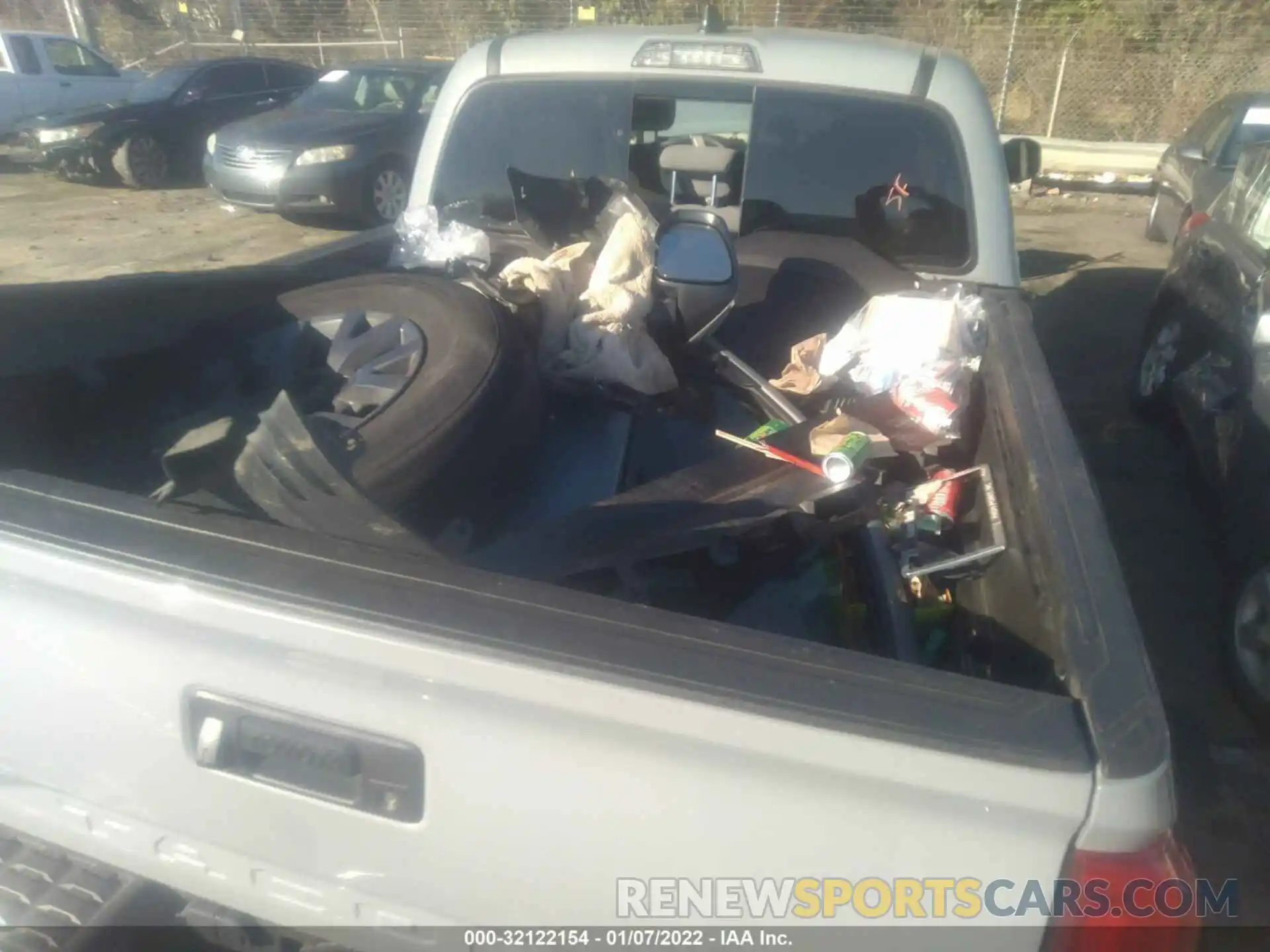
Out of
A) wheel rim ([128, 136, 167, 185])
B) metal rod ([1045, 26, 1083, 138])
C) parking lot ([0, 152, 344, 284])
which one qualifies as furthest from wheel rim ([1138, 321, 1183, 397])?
wheel rim ([128, 136, 167, 185])

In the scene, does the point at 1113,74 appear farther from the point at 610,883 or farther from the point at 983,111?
the point at 610,883

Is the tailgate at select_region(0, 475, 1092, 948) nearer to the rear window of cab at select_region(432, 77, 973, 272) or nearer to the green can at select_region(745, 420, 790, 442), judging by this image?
the green can at select_region(745, 420, 790, 442)

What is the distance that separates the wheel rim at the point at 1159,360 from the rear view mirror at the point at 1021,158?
6.57 ft

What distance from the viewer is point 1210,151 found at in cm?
908

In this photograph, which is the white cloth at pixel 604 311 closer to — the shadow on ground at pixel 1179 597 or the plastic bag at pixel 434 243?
the plastic bag at pixel 434 243

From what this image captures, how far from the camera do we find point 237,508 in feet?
6.38

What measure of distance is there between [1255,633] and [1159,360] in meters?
2.59

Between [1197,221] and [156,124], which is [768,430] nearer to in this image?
[1197,221]

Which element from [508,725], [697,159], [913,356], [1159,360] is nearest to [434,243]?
[697,159]

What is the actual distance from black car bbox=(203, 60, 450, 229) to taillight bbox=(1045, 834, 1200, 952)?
11.1 metres

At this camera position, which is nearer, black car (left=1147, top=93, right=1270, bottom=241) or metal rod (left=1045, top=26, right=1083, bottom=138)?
black car (left=1147, top=93, right=1270, bottom=241)

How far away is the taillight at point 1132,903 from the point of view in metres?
1.24

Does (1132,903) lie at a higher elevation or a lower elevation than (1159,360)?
higher

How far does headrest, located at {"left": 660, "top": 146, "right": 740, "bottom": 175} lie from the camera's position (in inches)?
139
